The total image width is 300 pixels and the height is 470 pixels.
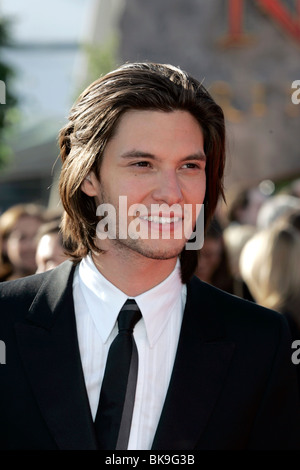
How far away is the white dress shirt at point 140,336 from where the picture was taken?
2.15m

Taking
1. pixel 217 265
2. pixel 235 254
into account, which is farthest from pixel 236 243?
pixel 217 265

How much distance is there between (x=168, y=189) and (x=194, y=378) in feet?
1.88

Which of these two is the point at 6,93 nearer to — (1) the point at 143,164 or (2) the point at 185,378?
(1) the point at 143,164

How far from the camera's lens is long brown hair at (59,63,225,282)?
227 centimetres

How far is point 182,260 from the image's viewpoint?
254cm

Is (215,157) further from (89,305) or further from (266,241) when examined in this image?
(266,241)

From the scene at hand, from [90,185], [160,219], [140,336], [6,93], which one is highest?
[6,93]

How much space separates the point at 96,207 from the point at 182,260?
0.35 m

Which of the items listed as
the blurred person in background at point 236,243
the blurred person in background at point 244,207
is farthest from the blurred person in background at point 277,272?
the blurred person in background at point 244,207

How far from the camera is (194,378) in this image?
7.22ft

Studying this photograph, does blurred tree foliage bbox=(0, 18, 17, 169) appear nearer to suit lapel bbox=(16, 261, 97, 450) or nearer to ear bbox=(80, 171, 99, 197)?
ear bbox=(80, 171, 99, 197)

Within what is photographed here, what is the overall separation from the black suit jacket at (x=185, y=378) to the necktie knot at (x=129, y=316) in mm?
147

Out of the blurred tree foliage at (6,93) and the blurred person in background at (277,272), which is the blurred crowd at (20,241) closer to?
the blurred person in background at (277,272)

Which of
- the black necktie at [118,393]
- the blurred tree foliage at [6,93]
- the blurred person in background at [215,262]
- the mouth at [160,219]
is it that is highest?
the blurred tree foliage at [6,93]
